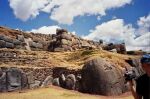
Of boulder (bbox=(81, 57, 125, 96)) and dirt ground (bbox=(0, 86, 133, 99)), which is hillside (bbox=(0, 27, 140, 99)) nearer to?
dirt ground (bbox=(0, 86, 133, 99))

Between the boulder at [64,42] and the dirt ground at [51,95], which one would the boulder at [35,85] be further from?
the boulder at [64,42]

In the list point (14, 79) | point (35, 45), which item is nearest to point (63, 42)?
point (35, 45)

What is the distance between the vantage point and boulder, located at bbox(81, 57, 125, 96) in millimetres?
22312

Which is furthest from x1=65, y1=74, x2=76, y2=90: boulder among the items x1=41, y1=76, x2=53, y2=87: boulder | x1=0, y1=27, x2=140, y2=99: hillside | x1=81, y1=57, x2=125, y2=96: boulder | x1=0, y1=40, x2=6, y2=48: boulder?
x1=0, y1=40, x2=6, y2=48: boulder

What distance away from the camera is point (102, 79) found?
885 inches

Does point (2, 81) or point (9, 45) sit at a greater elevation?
point (9, 45)

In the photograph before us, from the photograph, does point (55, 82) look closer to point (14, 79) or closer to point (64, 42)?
point (14, 79)

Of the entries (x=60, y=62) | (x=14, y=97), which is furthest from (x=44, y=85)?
(x=60, y=62)

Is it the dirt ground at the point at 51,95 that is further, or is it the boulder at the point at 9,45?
the boulder at the point at 9,45

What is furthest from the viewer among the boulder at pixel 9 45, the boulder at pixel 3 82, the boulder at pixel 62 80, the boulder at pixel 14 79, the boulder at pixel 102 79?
the boulder at pixel 9 45

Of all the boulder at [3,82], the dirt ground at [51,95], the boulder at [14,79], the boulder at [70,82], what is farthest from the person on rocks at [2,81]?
the boulder at [70,82]

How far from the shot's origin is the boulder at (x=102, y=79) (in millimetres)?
22312

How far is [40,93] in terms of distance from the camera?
70.5 feet

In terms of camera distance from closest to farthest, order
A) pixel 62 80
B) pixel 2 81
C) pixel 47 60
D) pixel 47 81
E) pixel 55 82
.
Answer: pixel 2 81 < pixel 62 80 < pixel 55 82 < pixel 47 81 < pixel 47 60
